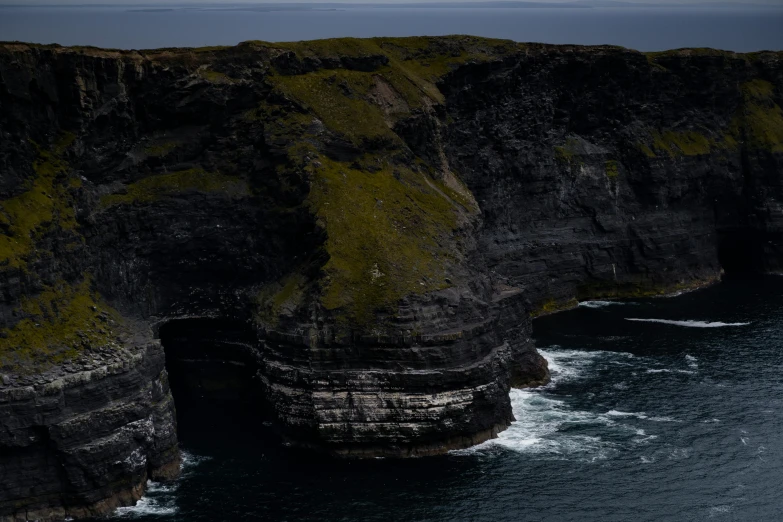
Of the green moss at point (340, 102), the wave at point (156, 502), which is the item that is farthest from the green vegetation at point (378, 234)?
the wave at point (156, 502)

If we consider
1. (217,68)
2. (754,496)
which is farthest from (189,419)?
(754,496)

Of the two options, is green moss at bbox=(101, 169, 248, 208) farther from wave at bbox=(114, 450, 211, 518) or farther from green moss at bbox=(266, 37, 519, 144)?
wave at bbox=(114, 450, 211, 518)

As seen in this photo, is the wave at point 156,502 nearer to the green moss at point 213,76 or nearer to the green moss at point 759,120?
the green moss at point 213,76

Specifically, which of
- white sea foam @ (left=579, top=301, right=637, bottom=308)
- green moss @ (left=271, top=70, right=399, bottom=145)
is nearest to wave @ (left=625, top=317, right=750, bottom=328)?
white sea foam @ (left=579, top=301, right=637, bottom=308)

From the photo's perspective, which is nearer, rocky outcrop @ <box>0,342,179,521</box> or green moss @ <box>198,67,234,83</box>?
rocky outcrop @ <box>0,342,179,521</box>

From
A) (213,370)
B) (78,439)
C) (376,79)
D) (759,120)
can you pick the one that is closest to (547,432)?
(213,370)
